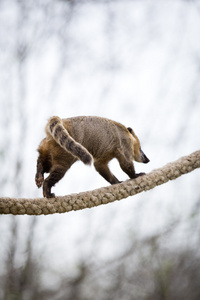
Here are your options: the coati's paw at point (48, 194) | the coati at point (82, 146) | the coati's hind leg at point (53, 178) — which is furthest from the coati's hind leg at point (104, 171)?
the coati's paw at point (48, 194)

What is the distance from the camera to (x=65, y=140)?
149 inches

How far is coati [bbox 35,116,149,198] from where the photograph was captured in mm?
3844

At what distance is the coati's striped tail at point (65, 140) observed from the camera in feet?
11.9

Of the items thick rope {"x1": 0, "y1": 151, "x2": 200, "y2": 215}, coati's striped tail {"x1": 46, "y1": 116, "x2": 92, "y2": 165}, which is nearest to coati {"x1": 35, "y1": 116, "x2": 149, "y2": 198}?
coati's striped tail {"x1": 46, "y1": 116, "x2": 92, "y2": 165}

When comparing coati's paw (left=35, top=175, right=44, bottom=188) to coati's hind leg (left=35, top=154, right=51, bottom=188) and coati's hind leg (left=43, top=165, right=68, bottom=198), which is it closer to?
coati's hind leg (left=35, top=154, right=51, bottom=188)

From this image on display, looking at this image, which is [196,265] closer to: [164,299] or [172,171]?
[164,299]

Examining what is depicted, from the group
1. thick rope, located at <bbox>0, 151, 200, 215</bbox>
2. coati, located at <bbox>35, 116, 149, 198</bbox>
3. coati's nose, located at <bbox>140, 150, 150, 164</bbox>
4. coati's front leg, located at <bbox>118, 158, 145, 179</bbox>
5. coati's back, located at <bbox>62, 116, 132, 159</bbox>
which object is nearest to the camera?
thick rope, located at <bbox>0, 151, 200, 215</bbox>

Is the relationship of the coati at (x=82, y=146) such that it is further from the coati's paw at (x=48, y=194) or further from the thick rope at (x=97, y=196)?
the thick rope at (x=97, y=196)

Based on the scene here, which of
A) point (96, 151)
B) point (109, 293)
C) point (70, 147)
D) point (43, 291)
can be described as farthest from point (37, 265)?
point (70, 147)

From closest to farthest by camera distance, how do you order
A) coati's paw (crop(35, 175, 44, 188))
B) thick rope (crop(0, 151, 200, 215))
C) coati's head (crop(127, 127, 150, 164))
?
thick rope (crop(0, 151, 200, 215))
coati's paw (crop(35, 175, 44, 188))
coati's head (crop(127, 127, 150, 164))

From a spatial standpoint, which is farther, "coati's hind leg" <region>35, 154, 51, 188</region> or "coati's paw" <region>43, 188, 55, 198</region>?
"coati's hind leg" <region>35, 154, 51, 188</region>

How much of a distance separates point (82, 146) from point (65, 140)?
19 cm

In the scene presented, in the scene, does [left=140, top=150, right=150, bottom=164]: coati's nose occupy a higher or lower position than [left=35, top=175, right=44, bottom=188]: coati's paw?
higher

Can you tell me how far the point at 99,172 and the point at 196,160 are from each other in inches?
61.0
